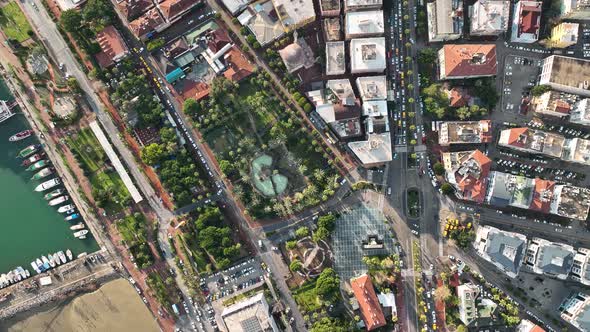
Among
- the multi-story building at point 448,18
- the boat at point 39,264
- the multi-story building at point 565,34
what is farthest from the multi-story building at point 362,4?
the boat at point 39,264

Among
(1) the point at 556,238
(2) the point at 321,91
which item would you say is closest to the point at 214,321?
(2) the point at 321,91

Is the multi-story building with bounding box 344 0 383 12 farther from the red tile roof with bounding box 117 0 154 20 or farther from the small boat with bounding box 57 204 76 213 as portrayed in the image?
the small boat with bounding box 57 204 76 213

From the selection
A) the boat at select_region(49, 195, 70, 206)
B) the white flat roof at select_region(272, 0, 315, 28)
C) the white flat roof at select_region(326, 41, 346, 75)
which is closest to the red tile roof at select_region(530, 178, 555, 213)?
the white flat roof at select_region(326, 41, 346, 75)

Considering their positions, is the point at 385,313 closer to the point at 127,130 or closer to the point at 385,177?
the point at 385,177

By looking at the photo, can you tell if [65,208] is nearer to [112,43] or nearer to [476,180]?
[112,43]

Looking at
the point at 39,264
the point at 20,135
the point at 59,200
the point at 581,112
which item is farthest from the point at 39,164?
the point at 581,112

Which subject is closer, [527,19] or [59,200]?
[527,19]
